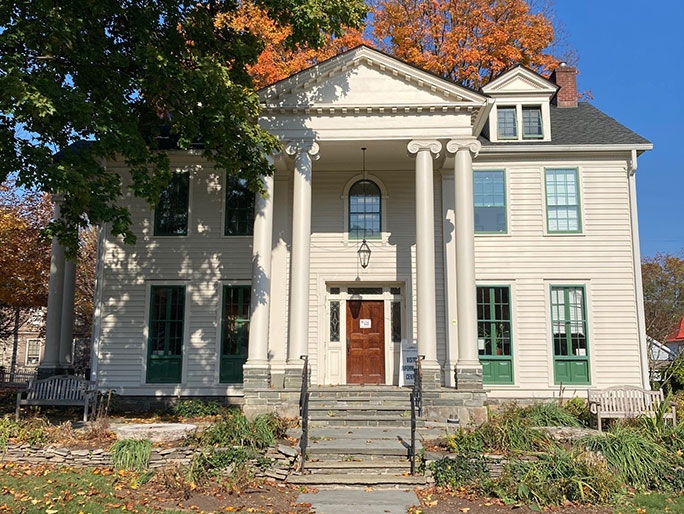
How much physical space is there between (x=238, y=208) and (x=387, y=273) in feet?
14.7

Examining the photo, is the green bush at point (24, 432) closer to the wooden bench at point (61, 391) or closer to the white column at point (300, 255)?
the wooden bench at point (61, 391)

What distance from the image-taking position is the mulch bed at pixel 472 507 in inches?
297

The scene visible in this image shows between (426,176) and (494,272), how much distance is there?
3.79 meters

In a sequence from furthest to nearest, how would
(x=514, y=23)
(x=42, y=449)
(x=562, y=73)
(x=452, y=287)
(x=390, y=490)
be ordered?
(x=514, y=23)
(x=562, y=73)
(x=452, y=287)
(x=42, y=449)
(x=390, y=490)

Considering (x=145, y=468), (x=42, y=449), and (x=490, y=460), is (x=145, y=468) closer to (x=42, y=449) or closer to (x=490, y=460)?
(x=42, y=449)

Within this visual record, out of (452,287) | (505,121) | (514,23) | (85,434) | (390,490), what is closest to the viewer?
(390,490)

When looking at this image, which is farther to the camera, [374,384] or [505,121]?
[505,121]

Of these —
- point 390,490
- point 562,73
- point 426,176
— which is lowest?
point 390,490

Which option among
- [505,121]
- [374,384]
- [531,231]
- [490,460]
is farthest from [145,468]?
[505,121]

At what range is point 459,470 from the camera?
8.51 m

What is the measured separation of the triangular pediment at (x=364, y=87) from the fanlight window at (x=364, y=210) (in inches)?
109

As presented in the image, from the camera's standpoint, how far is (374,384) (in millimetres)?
14930

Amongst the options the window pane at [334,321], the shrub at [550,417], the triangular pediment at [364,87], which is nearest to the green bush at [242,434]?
the window pane at [334,321]

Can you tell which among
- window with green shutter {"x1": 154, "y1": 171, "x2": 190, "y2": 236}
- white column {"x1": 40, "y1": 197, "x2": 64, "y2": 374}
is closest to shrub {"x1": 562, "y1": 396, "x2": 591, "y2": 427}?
window with green shutter {"x1": 154, "y1": 171, "x2": 190, "y2": 236}
